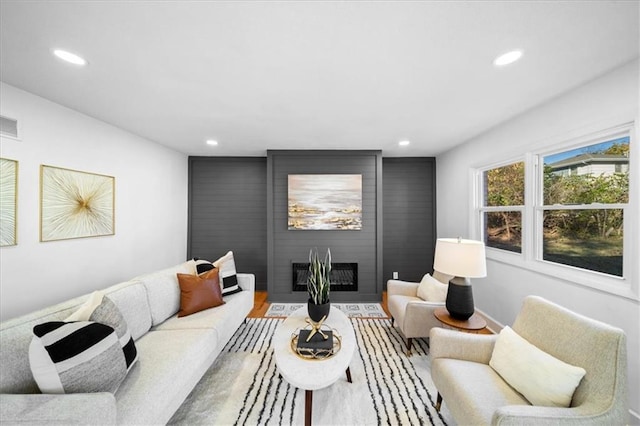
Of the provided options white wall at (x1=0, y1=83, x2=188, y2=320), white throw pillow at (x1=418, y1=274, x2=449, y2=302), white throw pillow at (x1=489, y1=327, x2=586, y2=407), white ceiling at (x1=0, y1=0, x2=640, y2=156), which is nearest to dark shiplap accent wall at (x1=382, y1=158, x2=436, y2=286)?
white throw pillow at (x1=418, y1=274, x2=449, y2=302)

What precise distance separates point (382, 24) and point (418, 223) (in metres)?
3.80

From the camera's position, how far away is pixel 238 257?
4523 mm

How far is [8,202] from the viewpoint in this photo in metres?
1.94

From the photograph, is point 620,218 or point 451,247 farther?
point 451,247

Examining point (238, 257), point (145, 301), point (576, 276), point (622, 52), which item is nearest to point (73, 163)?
point (145, 301)

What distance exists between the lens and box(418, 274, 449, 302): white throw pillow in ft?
8.36

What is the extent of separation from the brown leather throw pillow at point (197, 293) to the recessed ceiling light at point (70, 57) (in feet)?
6.26

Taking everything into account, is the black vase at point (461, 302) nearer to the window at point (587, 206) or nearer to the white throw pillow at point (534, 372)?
the white throw pillow at point (534, 372)

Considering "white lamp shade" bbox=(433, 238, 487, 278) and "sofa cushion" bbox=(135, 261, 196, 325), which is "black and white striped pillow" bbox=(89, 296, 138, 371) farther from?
"white lamp shade" bbox=(433, 238, 487, 278)

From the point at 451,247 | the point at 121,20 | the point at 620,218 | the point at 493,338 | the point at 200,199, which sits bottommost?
the point at 493,338

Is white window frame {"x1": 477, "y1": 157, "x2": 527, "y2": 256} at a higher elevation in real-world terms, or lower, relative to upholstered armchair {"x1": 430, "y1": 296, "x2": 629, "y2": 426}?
higher

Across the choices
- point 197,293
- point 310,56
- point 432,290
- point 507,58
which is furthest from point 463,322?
point 197,293

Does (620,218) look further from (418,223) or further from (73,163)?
(73,163)

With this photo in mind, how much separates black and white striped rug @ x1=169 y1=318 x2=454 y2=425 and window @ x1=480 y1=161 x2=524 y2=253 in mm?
1736
